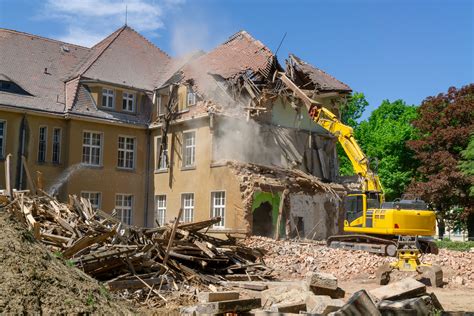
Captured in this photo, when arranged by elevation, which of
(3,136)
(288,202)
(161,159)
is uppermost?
(3,136)

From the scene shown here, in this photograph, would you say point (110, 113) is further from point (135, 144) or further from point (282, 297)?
point (282, 297)

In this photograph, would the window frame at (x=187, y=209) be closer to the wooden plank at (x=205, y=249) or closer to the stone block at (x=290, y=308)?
the wooden plank at (x=205, y=249)

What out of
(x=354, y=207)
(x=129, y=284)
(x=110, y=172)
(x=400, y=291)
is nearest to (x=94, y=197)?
(x=110, y=172)

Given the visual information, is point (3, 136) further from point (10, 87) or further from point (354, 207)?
point (354, 207)

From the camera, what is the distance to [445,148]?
40.3 metres

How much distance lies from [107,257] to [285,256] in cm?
898

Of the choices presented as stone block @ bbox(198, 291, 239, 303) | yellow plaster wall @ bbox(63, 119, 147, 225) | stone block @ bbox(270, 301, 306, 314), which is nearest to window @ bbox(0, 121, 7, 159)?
yellow plaster wall @ bbox(63, 119, 147, 225)

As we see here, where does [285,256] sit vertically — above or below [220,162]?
below

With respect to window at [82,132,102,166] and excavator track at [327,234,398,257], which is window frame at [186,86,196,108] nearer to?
window at [82,132,102,166]

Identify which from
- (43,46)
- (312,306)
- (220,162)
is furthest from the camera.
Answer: (43,46)

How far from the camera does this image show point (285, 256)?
21750 millimetres

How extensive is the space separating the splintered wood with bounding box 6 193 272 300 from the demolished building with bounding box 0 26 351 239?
8434mm

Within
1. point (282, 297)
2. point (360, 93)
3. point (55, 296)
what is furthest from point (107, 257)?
point (360, 93)

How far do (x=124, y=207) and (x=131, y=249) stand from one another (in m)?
16.8
